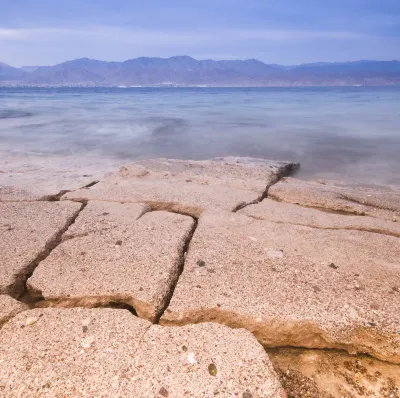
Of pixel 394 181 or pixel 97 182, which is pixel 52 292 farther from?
pixel 394 181

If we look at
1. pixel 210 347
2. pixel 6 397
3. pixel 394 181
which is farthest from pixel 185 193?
pixel 394 181

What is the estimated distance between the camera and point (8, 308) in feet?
5.50

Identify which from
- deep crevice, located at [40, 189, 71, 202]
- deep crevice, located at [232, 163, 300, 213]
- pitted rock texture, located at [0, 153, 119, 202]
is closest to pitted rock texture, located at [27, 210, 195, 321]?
deep crevice, located at [232, 163, 300, 213]

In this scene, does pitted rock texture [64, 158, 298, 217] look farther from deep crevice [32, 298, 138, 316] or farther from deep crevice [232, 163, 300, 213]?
deep crevice [32, 298, 138, 316]

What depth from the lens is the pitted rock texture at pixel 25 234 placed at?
1.97m

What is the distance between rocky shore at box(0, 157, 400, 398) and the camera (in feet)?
4.48

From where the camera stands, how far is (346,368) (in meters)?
1.55

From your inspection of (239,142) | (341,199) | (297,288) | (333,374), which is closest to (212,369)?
(333,374)

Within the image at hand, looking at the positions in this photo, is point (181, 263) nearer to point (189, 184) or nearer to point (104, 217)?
point (104, 217)

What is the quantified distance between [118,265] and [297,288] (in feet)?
Answer: 3.38

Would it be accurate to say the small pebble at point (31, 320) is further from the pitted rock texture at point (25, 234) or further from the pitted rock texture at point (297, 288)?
the pitted rock texture at point (297, 288)

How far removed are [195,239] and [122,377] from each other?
3.70 feet

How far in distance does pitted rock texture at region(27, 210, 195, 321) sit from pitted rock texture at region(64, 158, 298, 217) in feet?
1.66

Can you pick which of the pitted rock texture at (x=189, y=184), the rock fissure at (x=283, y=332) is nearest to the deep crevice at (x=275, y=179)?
the pitted rock texture at (x=189, y=184)
